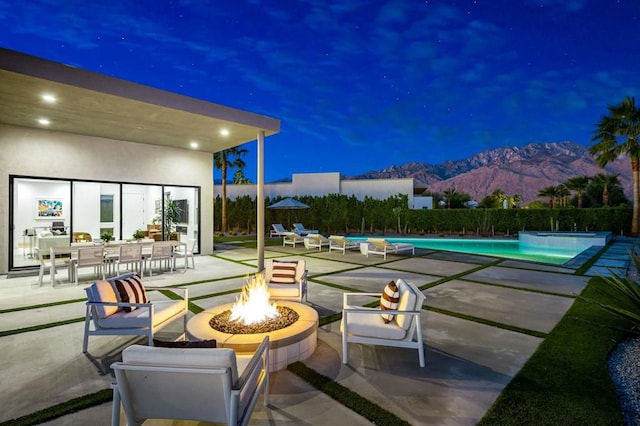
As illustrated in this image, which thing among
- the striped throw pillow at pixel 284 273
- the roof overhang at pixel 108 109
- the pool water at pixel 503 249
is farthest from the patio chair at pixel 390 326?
the pool water at pixel 503 249

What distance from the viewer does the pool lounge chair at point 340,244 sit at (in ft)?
42.0

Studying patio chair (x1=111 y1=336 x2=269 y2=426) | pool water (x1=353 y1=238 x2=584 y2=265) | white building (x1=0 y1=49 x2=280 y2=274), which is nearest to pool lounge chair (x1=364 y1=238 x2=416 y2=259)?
pool water (x1=353 y1=238 x2=584 y2=265)

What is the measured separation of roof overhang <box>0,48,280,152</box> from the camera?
5684 millimetres

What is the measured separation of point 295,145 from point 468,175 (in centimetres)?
5396

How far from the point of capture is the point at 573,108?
102062 millimetres

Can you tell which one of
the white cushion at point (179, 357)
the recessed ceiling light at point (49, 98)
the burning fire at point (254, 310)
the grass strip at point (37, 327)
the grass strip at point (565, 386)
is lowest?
the grass strip at point (565, 386)

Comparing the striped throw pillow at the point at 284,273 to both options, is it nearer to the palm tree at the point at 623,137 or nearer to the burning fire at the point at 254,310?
the burning fire at the point at 254,310

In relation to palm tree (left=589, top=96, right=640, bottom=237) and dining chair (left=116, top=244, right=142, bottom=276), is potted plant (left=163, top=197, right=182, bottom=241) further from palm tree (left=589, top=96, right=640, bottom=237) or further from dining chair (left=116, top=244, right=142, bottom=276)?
palm tree (left=589, top=96, right=640, bottom=237)

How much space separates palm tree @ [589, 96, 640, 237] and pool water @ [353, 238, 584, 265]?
7.21 meters

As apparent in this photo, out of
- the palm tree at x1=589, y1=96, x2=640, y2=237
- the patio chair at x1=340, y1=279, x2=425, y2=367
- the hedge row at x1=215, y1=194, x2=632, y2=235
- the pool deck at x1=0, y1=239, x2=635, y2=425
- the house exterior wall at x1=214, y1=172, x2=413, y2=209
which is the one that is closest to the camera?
the pool deck at x1=0, y1=239, x2=635, y2=425

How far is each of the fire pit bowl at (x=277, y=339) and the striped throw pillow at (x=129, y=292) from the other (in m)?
0.86

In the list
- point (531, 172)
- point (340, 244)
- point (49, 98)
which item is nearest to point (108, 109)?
point (49, 98)

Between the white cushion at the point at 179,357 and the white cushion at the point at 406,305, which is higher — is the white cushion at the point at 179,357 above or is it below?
above

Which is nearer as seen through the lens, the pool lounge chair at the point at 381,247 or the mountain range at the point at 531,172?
the pool lounge chair at the point at 381,247
